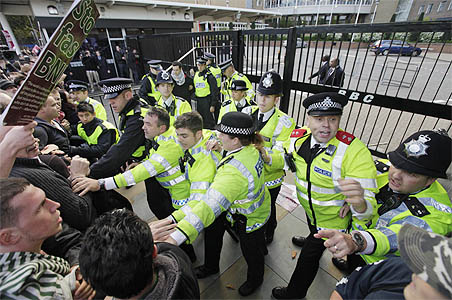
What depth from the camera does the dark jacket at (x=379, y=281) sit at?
98 centimetres

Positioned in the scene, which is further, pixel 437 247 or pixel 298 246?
pixel 298 246

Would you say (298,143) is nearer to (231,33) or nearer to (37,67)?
(37,67)

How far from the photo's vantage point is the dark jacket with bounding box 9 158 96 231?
A: 1536 mm

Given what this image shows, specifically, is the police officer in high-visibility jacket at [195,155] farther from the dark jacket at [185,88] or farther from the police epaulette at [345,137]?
the dark jacket at [185,88]

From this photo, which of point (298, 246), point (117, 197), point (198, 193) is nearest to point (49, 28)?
point (117, 197)

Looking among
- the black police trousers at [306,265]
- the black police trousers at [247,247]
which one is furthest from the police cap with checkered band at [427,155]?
the black police trousers at [247,247]

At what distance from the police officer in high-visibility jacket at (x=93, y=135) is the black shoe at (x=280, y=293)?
3.05 m

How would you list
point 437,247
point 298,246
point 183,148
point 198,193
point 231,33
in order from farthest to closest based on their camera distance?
point 231,33, point 298,246, point 183,148, point 198,193, point 437,247

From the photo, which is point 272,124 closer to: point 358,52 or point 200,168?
point 200,168

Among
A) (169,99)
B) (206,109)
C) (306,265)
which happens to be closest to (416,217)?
(306,265)

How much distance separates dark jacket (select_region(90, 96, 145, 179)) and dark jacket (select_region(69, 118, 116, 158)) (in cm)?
44

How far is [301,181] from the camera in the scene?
2.06m

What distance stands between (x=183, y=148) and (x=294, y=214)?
7.59 feet

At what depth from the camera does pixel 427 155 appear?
4.82ft
